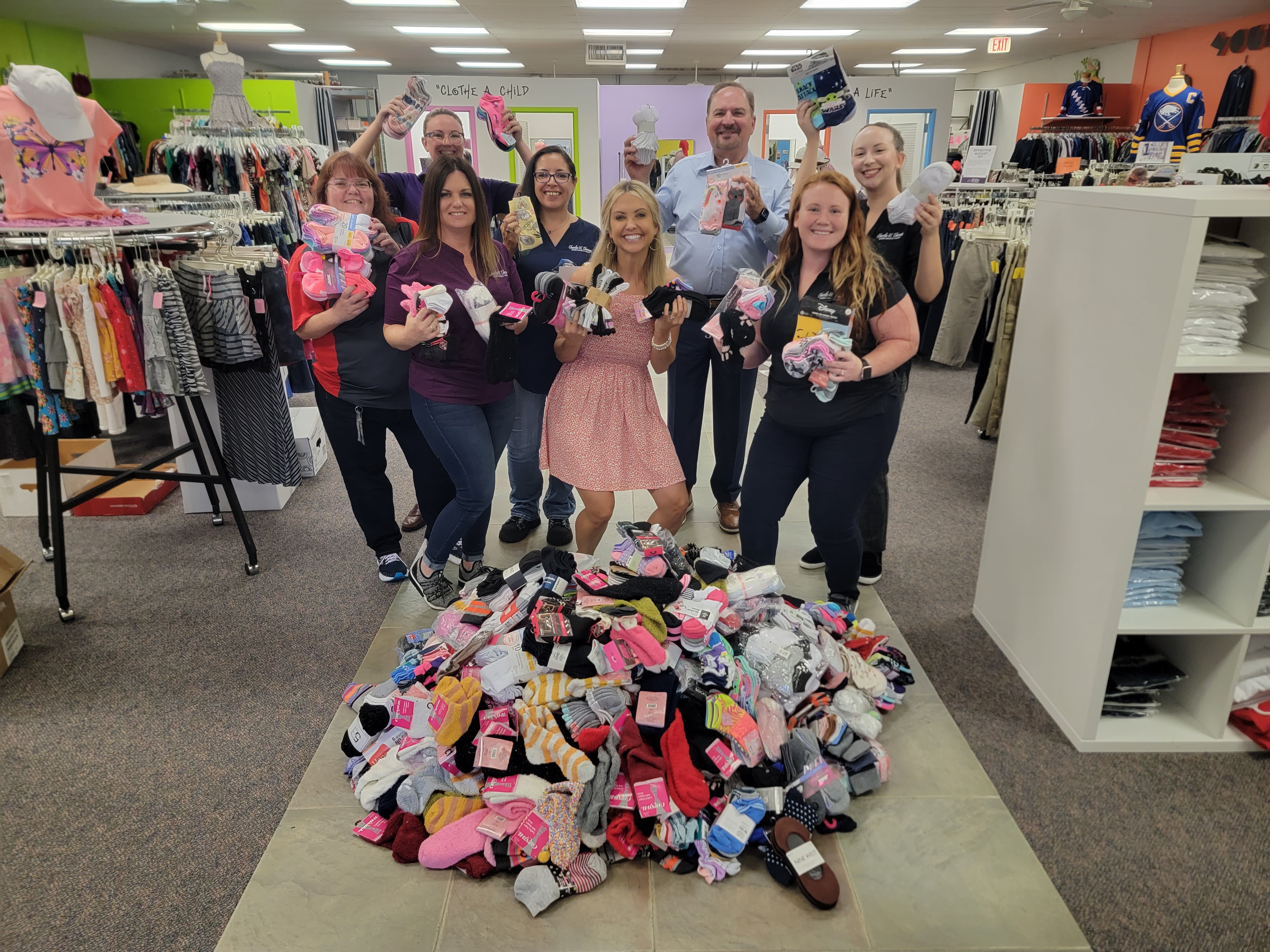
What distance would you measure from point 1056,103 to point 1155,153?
746 cm

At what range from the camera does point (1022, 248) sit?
4.44 metres

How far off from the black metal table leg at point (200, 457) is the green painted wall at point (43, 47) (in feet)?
24.7

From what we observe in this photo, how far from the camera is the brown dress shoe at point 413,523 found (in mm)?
3652

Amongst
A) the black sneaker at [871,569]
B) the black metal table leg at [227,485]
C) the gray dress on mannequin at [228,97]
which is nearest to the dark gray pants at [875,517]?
the black sneaker at [871,569]

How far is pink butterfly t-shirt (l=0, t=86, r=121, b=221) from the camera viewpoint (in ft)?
10.0

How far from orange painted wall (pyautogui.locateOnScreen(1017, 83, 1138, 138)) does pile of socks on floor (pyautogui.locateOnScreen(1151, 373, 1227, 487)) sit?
11390mm

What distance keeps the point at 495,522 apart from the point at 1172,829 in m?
2.70

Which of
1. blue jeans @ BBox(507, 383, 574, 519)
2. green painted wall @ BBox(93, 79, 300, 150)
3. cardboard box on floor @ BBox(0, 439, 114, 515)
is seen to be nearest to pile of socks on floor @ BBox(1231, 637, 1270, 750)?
blue jeans @ BBox(507, 383, 574, 519)

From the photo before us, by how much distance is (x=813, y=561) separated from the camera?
3.28 m

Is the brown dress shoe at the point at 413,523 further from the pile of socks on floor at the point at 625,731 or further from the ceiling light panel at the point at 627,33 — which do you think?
the ceiling light panel at the point at 627,33

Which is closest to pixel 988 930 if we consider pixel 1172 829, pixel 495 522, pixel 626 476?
pixel 1172 829

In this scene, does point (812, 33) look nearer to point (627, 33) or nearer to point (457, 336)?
point (627, 33)

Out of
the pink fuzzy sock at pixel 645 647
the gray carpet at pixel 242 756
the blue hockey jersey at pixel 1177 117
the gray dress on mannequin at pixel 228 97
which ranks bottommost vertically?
the gray carpet at pixel 242 756

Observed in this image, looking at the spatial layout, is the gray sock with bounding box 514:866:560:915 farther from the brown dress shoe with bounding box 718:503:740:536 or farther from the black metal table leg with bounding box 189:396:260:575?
the black metal table leg with bounding box 189:396:260:575
